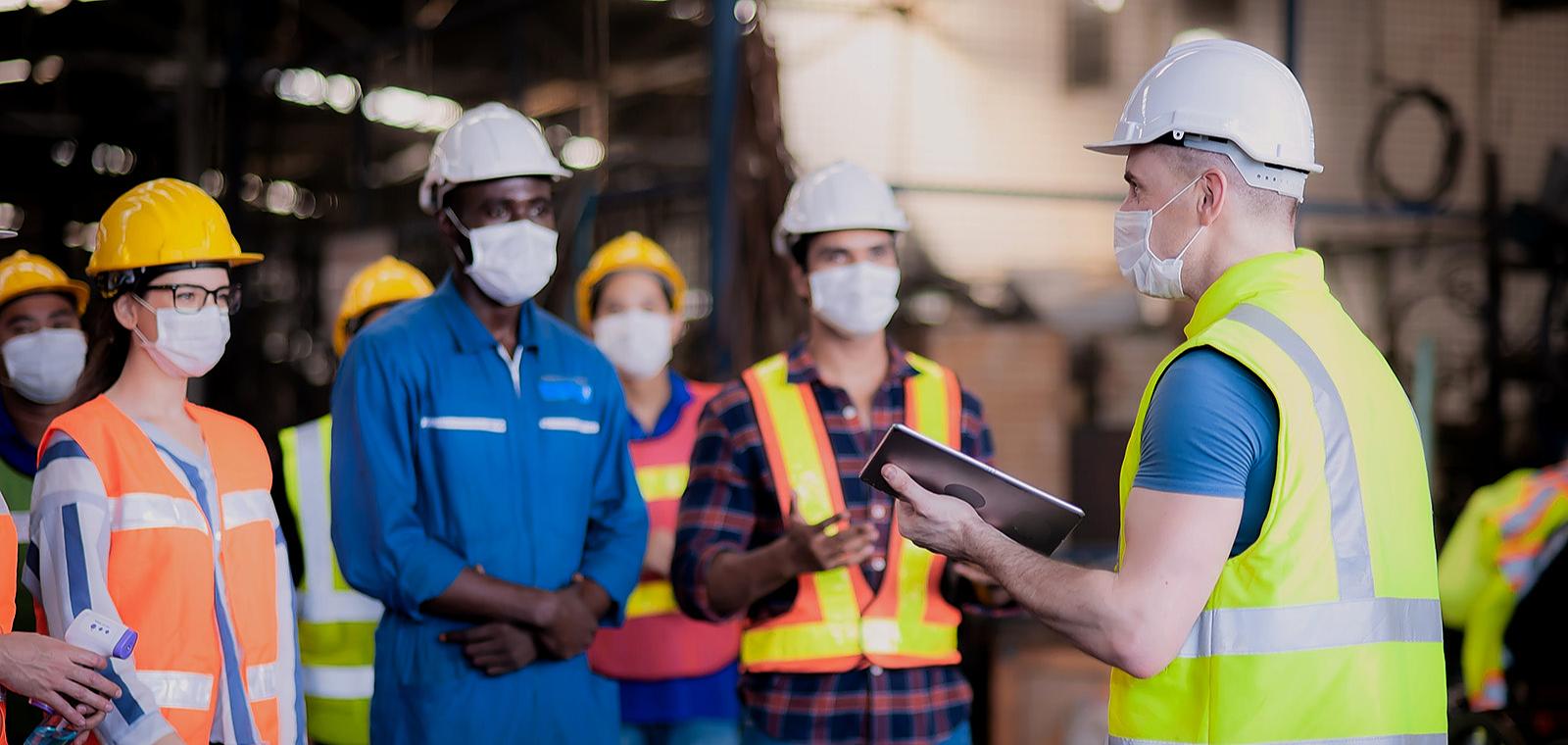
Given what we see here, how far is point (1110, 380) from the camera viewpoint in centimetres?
747

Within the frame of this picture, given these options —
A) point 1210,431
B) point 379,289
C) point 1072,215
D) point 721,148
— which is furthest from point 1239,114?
point 1072,215

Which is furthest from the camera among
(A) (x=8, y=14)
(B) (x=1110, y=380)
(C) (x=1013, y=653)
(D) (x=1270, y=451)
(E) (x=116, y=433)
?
(A) (x=8, y=14)

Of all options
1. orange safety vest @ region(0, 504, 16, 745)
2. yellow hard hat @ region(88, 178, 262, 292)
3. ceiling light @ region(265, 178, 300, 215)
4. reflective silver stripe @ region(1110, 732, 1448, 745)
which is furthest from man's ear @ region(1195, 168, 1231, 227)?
ceiling light @ region(265, 178, 300, 215)

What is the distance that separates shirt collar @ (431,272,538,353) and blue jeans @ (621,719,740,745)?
4.71 feet

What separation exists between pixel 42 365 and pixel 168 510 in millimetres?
1057

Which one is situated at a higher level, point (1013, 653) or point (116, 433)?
point (116, 433)

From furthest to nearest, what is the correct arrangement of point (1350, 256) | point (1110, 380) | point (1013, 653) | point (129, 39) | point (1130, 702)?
point (129, 39), point (1350, 256), point (1110, 380), point (1013, 653), point (1130, 702)

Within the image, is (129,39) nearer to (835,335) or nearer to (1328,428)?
(835,335)

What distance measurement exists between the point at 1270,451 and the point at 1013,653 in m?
3.70

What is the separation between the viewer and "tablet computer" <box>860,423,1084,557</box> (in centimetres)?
269

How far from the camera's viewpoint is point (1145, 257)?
2.49 m

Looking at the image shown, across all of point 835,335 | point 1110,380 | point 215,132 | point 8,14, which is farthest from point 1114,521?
point 8,14

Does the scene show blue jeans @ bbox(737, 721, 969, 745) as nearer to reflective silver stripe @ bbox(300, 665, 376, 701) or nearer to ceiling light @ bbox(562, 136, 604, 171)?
reflective silver stripe @ bbox(300, 665, 376, 701)

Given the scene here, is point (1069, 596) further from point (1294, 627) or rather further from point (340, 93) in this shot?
point (340, 93)
